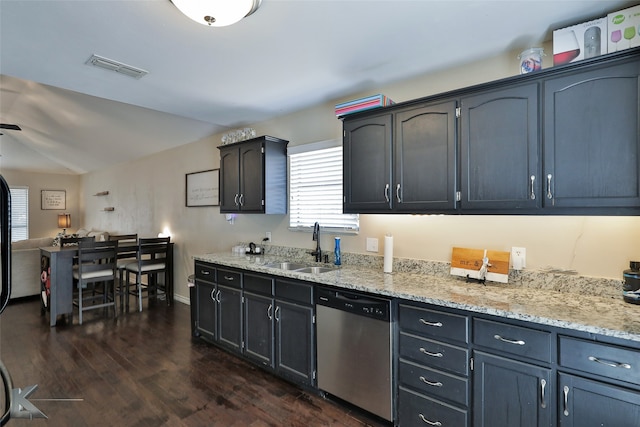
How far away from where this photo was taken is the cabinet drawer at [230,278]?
310cm

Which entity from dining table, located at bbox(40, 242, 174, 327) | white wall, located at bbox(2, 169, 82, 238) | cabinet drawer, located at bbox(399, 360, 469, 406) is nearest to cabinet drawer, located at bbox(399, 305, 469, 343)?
cabinet drawer, located at bbox(399, 360, 469, 406)

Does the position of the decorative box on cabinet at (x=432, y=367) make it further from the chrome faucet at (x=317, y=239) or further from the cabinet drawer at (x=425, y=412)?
the chrome faucet at (x=317, y=239)

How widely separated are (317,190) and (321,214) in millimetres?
253

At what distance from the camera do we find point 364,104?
8.34 ft

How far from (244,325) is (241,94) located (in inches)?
85.2

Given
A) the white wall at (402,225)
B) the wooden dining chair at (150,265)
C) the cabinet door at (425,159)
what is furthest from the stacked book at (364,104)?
the wooden dining chair at (150,265)

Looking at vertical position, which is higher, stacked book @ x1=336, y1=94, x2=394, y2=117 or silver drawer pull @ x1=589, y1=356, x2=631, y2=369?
stacked book @ x1=336, y1=94, x2=394, y2=117

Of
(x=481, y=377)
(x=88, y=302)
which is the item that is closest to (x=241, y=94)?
(x=481, y=377)

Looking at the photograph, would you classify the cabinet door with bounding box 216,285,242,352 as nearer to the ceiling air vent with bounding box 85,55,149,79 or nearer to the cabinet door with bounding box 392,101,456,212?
the cabinet door with bounding box 392,101,456,212

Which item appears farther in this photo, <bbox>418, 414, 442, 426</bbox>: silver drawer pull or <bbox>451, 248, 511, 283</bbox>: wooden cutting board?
<bbox>451, 248, 511, 283</bbox>: wooden cutting board

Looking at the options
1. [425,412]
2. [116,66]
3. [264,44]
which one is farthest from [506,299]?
[116,66]

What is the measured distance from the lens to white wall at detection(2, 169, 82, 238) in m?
8.48

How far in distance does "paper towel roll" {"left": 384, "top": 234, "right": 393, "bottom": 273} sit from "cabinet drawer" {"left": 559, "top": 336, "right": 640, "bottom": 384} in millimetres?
1259

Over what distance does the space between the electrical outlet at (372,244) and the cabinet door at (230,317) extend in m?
1.27
